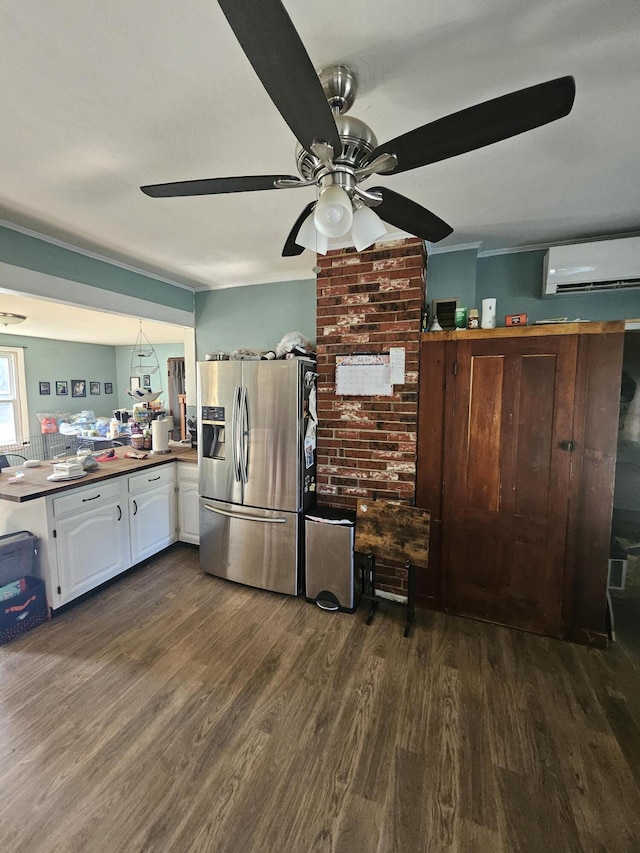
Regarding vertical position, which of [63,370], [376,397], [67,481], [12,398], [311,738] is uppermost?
[63,370]

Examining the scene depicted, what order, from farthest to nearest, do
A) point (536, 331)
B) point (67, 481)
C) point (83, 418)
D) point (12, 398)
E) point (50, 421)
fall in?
point (83, 418) → point (50, 421) → point (12, 398) → point (67, 481) → point (536, 331)

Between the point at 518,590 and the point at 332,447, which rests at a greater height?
the point at 332,447

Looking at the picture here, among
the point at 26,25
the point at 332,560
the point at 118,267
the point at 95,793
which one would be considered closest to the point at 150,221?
the point at 118,267

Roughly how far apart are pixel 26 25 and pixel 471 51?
4.24ft

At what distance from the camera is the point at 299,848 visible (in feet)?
3.92

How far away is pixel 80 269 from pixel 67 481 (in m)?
1.58

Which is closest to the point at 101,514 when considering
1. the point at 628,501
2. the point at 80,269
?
the point at 80,269

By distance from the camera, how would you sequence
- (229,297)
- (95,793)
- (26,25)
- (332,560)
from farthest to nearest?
(229,297), (332,560), (95,793), (26,25)

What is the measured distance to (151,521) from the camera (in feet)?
9.93

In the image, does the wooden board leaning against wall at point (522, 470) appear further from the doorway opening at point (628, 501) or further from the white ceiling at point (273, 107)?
the white ceiling at point (273, 107)

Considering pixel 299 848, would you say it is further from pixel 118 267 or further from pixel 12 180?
pixel 118 267

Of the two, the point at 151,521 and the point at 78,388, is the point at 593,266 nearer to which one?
the point at 151,521

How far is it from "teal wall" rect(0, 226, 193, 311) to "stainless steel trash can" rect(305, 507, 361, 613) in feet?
7.98

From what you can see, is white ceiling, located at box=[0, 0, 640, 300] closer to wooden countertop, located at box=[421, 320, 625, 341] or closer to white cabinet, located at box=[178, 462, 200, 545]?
wooden countertop, located at box=[421, 320, 625, 341]
